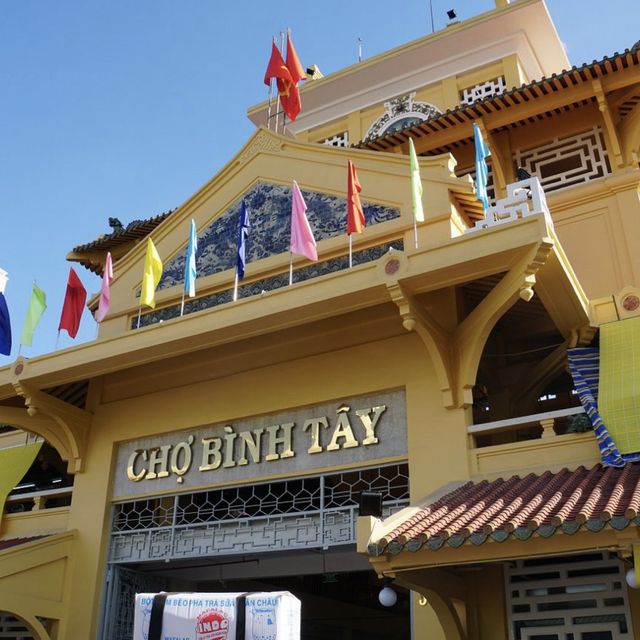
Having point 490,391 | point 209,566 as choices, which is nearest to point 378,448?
point 490,391

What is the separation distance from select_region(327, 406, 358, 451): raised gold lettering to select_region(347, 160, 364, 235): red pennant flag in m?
2.20

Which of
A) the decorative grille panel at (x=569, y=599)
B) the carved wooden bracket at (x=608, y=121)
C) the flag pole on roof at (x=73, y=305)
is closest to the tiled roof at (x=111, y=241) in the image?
the flag pole on roof at (x=73, y=305)

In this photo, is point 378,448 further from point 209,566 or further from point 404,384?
point 209,566

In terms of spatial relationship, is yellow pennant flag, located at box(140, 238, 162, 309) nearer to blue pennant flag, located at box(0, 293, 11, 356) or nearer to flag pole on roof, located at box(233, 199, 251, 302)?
flag pole on roof, located at box(233, 199, 251, 302)

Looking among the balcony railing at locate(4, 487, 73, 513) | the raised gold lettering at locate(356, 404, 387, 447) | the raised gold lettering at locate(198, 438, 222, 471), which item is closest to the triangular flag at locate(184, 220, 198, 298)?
the raised gold lettering at locate(198, 438, 222, 471)

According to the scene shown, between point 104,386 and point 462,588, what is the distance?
21.2ft

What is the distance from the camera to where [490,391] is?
1079cm

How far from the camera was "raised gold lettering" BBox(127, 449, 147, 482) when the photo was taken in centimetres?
1105

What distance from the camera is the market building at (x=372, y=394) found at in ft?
25.3

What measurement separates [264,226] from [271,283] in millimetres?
1002

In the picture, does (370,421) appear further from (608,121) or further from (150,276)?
(608,121)

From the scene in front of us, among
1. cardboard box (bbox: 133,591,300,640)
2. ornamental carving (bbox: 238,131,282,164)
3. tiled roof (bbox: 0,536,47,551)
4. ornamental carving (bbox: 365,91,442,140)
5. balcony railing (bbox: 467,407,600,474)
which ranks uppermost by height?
ornamental carving (bbox: 365,91,442,140)

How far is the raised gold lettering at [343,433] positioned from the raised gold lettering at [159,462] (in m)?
2.62

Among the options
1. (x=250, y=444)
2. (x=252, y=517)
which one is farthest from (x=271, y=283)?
(x=252, y=517)
